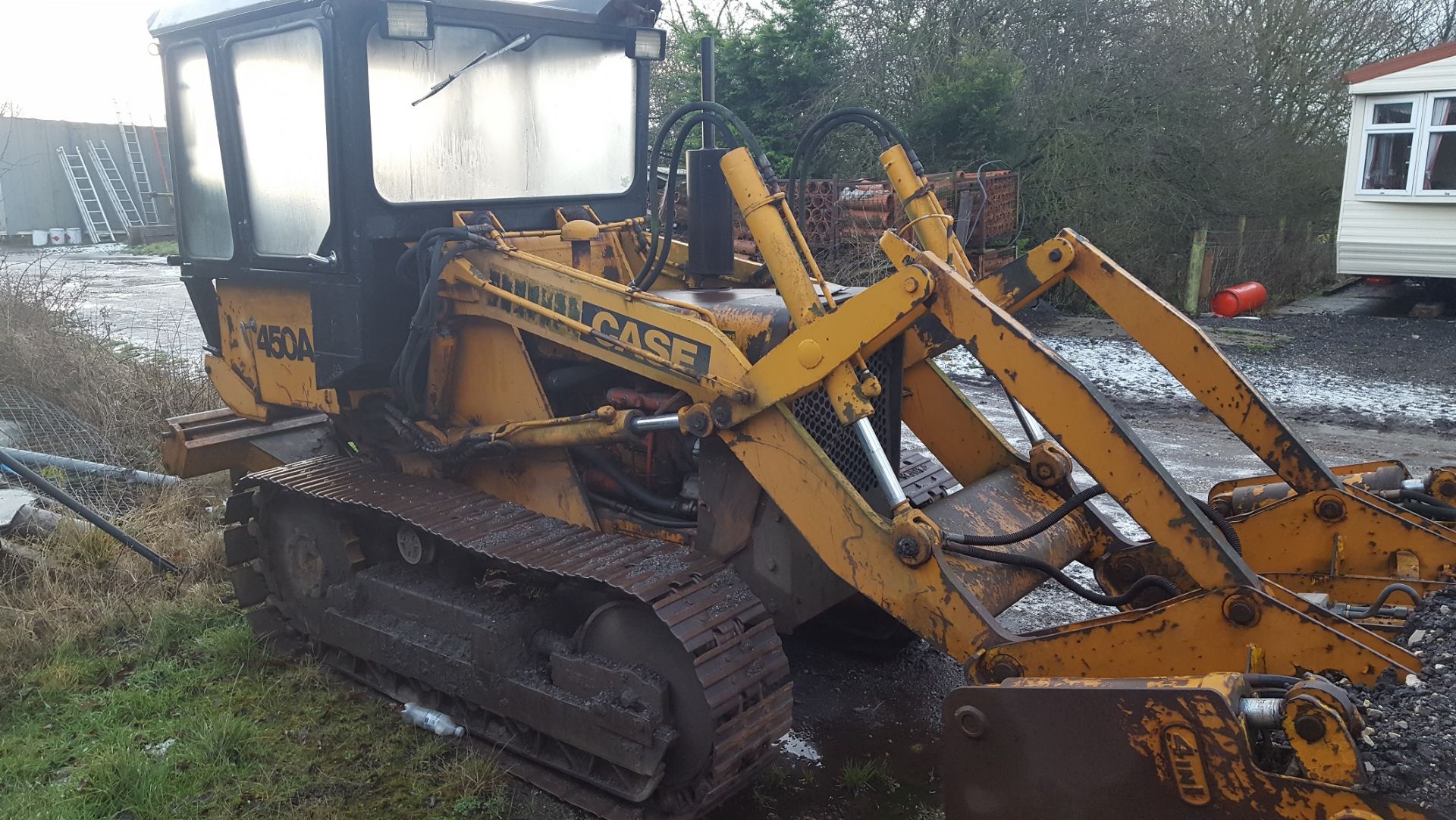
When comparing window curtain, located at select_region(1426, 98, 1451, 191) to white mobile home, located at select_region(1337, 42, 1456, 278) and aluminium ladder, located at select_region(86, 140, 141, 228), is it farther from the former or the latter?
aluminium ladder, located at select_region(86, 140, 141, 228)

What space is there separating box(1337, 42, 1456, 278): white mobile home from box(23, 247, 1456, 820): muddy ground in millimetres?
948

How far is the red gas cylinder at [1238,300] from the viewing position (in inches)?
552

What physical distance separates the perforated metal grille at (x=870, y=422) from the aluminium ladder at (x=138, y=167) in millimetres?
28812

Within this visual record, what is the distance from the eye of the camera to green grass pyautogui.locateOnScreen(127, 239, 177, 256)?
80.7 feet

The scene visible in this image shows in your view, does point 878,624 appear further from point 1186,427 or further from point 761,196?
point 1186,427

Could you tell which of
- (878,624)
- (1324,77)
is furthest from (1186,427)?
(1324,77)

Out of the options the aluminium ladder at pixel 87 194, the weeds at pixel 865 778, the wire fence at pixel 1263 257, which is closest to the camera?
the weeds at pixel 865 778

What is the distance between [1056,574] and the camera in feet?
11.6

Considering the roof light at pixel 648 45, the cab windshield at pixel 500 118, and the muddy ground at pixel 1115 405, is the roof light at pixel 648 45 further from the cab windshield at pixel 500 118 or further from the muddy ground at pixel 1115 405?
the muddy ground at pixel 1115 405

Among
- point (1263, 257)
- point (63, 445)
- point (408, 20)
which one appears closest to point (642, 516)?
point (408, 20)

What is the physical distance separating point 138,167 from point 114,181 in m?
0.85

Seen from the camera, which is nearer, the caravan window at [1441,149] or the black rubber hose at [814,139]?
the black rubber hose at [814,139]

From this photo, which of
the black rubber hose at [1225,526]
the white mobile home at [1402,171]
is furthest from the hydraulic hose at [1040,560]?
the white mobile home at [1402,171]

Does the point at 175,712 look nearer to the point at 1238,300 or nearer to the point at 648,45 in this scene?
the point at 648,45
